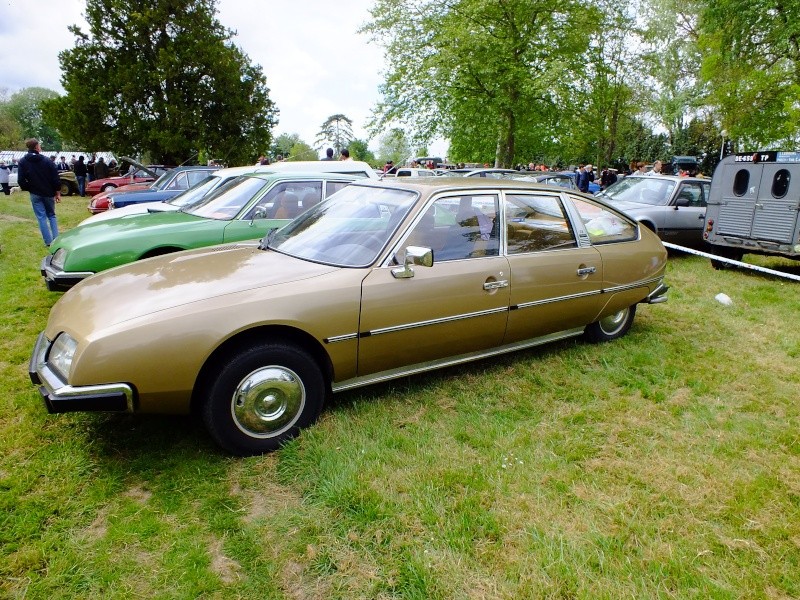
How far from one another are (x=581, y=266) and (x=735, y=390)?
153cm

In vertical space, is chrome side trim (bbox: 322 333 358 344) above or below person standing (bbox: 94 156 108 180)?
below

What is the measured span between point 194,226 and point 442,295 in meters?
3.22

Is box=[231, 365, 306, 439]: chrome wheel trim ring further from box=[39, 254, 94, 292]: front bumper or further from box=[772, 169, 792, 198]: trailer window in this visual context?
box=[772, 169, 792, 198]: trailer window

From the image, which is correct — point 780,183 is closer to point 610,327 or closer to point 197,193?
point 610,327

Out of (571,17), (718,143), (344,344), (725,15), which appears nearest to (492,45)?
Answer: (571,17)

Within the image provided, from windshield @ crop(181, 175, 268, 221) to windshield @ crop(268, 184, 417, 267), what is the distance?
202 centimetres

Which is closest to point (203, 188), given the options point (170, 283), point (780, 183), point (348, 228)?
point (348, 228)

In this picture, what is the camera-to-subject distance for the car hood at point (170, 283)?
A: 2818 mm

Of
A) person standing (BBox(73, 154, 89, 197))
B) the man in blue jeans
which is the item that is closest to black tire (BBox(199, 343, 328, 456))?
the man in blue jeans

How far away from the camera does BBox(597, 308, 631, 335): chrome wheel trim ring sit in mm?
4883

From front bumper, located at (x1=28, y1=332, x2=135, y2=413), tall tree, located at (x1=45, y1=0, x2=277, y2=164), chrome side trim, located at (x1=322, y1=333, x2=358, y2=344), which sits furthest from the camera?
tall tree, located at (x1=45, y1=0, x2=277, y2=164)

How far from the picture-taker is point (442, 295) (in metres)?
3.51

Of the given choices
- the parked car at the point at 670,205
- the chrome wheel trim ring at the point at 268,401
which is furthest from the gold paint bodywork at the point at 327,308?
the parked car at the point at 670,205

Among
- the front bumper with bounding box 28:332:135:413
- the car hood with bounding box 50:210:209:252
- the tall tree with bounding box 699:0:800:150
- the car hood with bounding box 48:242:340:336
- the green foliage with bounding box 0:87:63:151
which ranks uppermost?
the green foliage with bounding box 0:87:63:151
